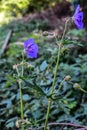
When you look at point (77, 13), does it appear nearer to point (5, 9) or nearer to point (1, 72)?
point (1, 72)

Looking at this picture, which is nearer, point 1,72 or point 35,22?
point 1,72

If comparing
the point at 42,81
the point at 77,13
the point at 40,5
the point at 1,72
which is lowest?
the point at 40,5

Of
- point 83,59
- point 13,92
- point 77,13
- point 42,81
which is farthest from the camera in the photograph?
point 83,59

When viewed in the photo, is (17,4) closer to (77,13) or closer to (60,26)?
(60,26)

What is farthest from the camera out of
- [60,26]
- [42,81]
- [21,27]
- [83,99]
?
[21,27]

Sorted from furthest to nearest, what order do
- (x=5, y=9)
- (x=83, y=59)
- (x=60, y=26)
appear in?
(x=5, y=9), (x=60, y=26), (x=83, y=59)

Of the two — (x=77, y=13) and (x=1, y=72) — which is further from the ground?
(x=77, y=13)

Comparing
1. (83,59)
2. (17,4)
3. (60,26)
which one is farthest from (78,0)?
(17,4)

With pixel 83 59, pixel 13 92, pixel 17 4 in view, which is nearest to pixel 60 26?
pixel 83 59

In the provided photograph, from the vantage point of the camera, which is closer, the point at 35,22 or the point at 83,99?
the point at 83,99
